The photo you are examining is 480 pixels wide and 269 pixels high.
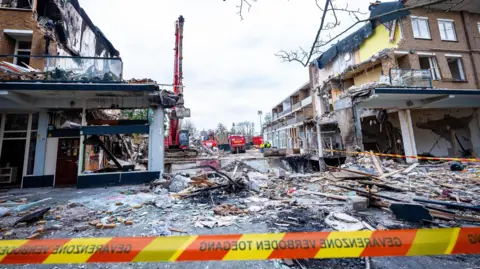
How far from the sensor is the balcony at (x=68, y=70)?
783 cm

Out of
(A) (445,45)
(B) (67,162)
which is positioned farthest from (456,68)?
(B) (67,162)

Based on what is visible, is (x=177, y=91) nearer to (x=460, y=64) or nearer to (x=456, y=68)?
(x=460, y=64)

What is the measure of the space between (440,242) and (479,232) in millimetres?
315

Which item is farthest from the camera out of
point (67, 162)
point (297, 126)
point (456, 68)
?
point (297, 126)

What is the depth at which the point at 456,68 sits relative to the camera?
14836 mm

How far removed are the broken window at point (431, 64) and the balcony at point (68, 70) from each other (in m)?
20.7

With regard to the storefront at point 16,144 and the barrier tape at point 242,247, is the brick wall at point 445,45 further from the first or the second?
the storefront at point 16,144

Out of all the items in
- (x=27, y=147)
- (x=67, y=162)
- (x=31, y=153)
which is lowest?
(x=67, y=162)

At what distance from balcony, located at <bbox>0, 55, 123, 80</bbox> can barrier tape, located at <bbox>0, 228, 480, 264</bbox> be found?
29.4ft

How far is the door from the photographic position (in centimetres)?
920

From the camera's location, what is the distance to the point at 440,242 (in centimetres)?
144

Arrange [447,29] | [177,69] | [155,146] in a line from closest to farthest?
1. [155,146]
2. [177,69]
3. [447,29]

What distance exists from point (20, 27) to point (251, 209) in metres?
15.0

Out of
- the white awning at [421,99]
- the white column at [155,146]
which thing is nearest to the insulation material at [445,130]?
the white awning at [421,99]
